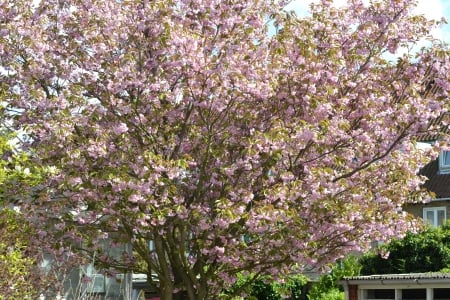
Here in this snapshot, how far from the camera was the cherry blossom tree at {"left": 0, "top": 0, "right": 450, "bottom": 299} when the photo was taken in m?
13.6

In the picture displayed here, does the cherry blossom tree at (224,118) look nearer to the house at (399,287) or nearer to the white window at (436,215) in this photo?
the house at (399,287)

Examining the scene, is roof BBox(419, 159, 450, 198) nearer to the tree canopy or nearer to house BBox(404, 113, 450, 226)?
house BBox(404, 113, 450, 226)

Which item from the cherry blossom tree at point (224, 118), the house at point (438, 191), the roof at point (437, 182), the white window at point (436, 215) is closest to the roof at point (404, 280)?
the cherry blossom tree at point (224, 118)

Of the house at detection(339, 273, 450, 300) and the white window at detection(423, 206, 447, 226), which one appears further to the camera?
the white window at detection(423, 206, 447, 226)

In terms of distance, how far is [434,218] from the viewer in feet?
111

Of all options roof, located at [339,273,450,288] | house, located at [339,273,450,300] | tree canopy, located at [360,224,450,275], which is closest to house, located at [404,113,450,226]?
tree canopy, located at [360,224,450,275]

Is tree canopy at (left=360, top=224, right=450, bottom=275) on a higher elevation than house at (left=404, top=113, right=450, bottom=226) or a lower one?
lower

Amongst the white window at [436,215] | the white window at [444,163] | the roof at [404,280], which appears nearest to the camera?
the roof at [404,280]

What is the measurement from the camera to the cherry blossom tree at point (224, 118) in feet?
44.5

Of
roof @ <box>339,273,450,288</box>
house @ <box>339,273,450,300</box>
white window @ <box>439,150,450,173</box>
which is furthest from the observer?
white window @ <box>439,150,450,173</box>

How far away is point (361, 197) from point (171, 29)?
4.49 m

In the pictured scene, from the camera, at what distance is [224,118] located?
14.7 m

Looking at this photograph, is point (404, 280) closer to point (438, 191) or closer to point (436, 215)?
point (438, 191)

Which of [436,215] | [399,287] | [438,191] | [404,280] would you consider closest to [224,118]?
[404,280]
